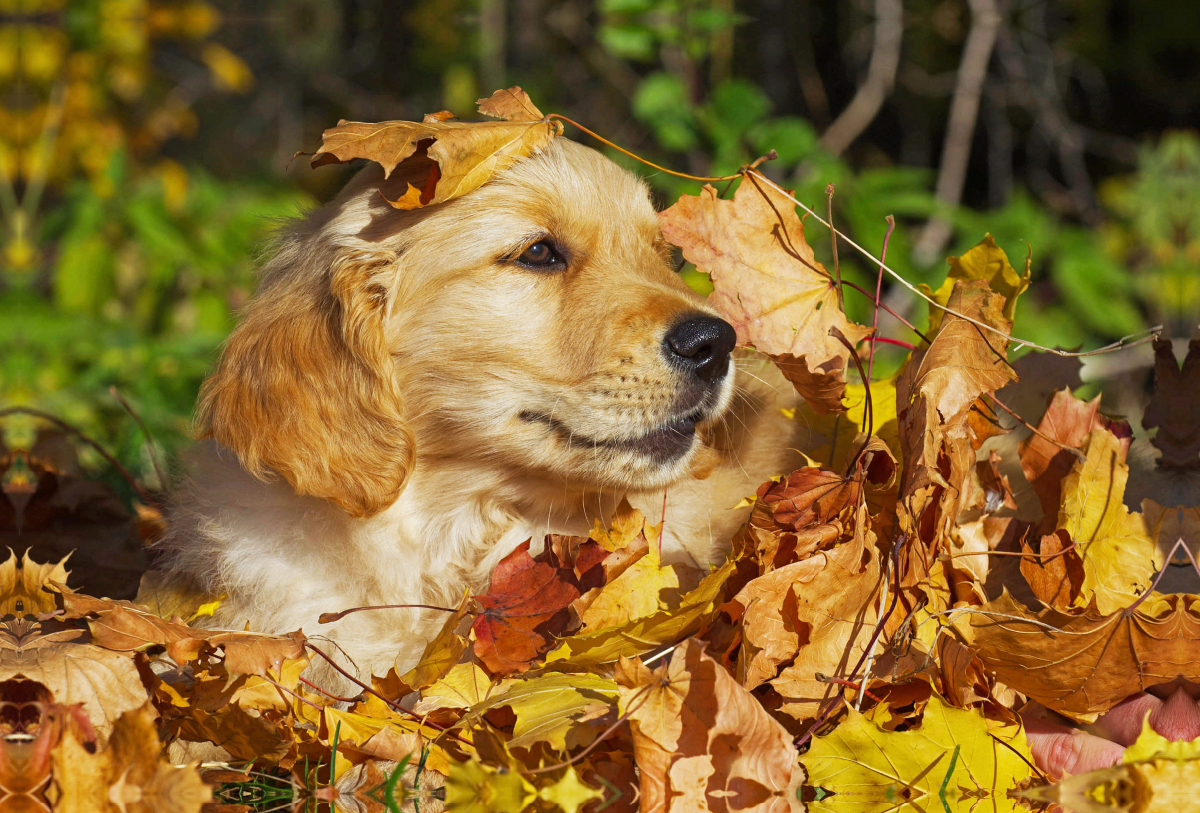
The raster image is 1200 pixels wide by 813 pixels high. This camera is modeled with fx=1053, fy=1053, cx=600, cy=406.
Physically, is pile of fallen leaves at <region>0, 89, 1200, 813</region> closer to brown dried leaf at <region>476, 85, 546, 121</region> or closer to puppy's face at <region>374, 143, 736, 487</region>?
brown dried leaf at <region>476, 85, 546, 121</region>

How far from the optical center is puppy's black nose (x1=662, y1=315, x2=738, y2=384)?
2098 mm

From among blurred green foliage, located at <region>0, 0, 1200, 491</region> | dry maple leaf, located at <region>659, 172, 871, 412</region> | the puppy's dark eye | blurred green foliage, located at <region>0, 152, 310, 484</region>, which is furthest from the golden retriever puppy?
blurred green foliage, located at <region>0, 152, 310, 484</region>

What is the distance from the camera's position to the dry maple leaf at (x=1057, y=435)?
7.29 feet

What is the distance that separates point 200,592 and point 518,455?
789 millimetres

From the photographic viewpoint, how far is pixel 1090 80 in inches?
275

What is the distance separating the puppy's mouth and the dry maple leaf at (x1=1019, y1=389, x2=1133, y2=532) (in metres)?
0.72

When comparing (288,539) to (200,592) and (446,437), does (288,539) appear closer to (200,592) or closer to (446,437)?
(200,592)

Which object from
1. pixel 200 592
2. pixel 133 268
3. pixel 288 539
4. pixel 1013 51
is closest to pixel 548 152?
pixel 288 539

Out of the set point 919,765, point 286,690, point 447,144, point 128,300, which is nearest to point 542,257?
point 447,144

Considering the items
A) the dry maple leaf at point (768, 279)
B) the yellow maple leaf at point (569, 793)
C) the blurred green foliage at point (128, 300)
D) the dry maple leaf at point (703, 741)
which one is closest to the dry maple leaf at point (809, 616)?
the dry maple leaf at point (703, 741)

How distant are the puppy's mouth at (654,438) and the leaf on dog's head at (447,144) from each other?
1.64 feet

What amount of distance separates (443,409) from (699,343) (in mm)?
573

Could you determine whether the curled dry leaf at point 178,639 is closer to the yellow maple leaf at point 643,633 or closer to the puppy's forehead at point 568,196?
the yellow maple leaf at point 643,633

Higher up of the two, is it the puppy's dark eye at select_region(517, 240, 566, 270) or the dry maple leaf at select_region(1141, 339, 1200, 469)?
the puppy's dark eye at select_region(517, 240, 566, 270)
